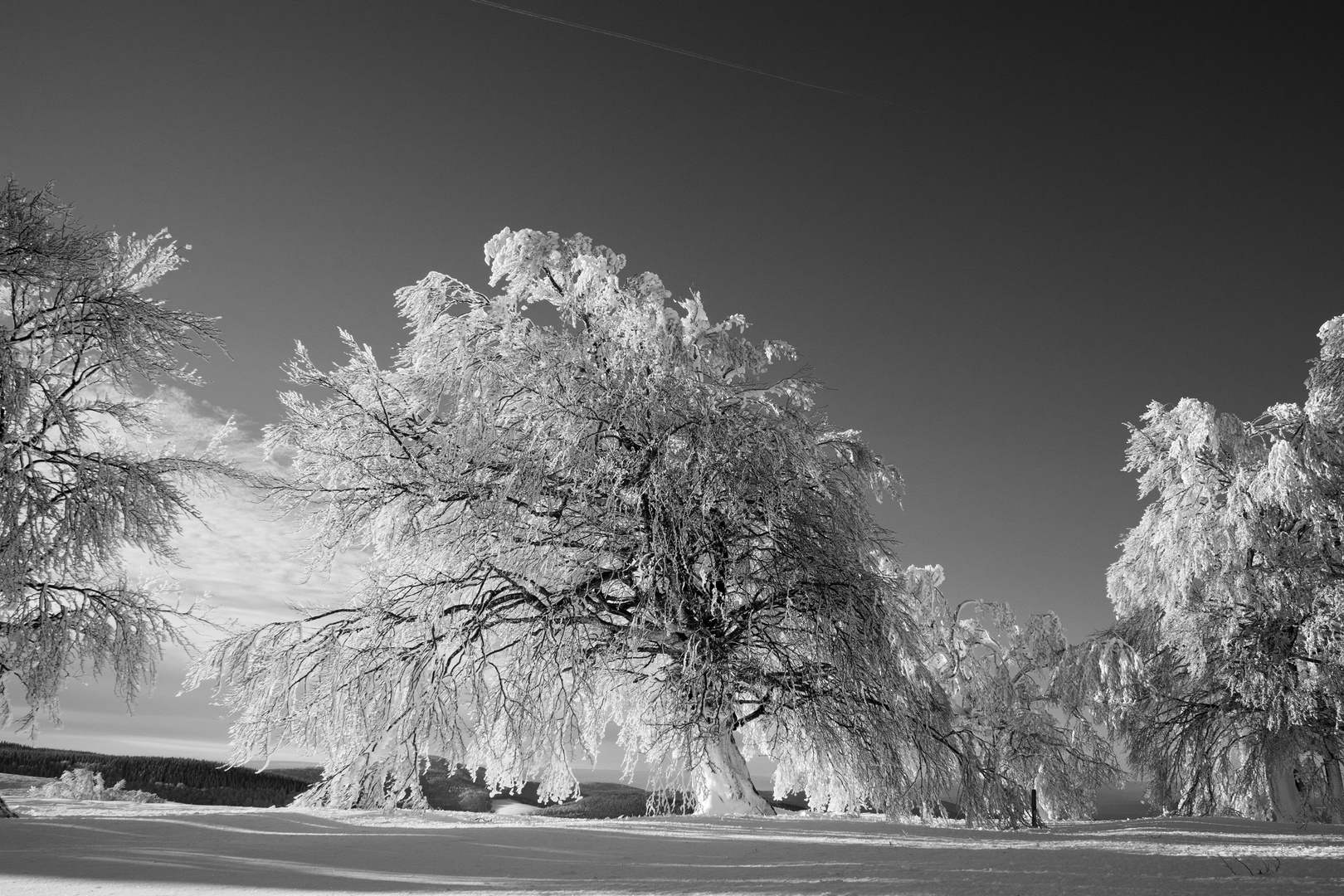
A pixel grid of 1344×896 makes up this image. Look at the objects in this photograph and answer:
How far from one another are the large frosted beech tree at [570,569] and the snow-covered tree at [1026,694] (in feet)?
23.2

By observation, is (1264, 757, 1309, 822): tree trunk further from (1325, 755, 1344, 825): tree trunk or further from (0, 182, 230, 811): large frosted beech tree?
(0, 182, 230, 811): large frosted beech tree

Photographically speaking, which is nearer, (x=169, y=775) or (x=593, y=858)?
(x=593, y=858)

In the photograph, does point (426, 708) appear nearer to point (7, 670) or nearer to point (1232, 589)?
point (7, 670)

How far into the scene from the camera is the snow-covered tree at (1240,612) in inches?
579

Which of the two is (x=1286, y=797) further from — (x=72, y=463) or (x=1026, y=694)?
(x=72, y=463)

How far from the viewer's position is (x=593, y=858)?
277 inches

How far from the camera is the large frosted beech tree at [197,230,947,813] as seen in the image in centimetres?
1016

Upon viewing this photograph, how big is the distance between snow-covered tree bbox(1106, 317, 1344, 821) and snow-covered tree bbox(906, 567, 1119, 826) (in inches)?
42.3

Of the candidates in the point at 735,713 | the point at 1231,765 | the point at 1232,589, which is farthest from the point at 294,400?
the point at 1231,765

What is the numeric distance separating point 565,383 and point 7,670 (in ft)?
28.5

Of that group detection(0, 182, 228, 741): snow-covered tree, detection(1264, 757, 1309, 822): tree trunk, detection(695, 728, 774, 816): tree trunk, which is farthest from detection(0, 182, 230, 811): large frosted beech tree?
detection(1264, 757, 1309, 822): tree trunk

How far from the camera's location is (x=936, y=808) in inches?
486

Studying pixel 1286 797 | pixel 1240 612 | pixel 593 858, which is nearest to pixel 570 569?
pixel 593 858

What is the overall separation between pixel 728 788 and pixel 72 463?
33.4ft
